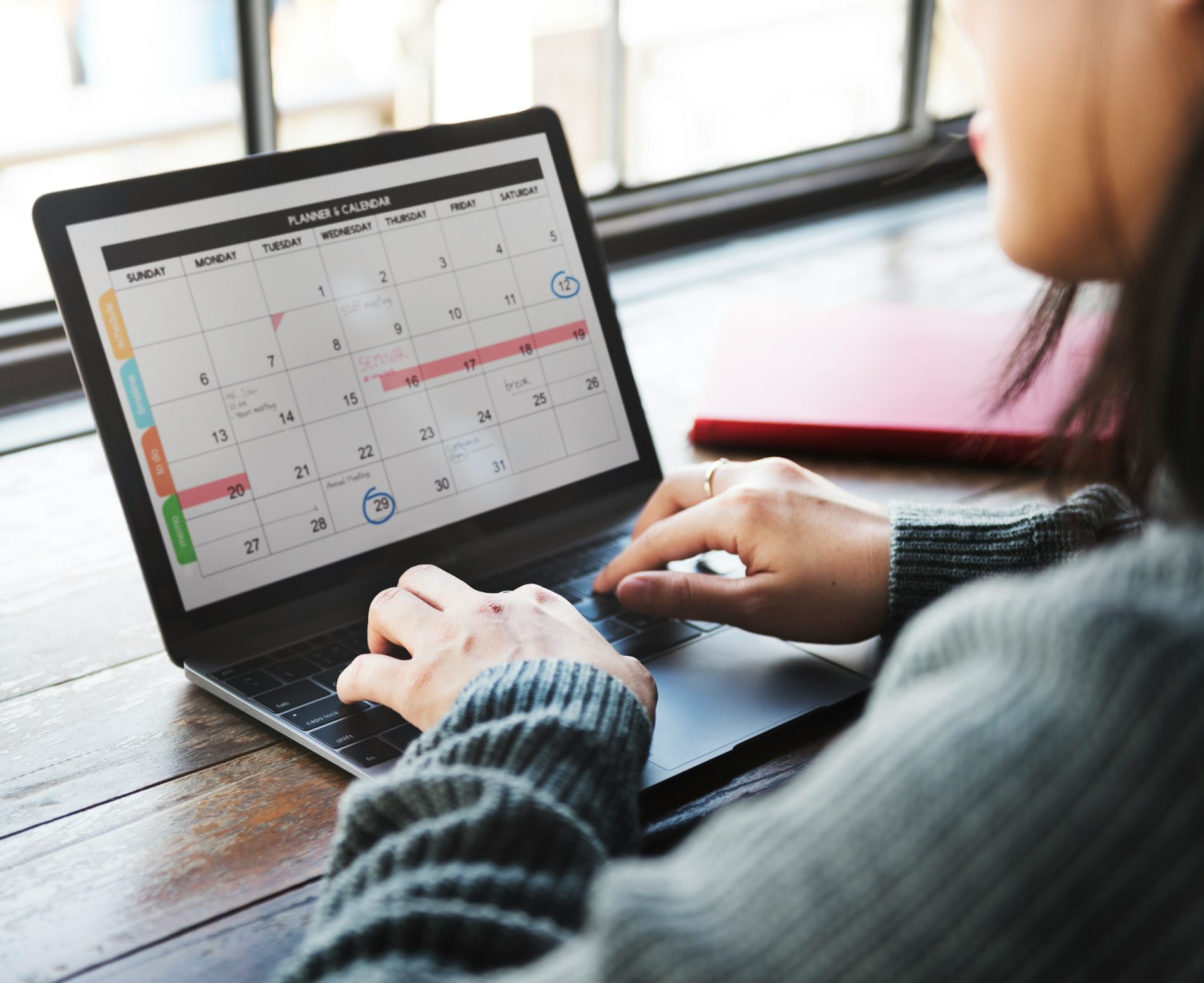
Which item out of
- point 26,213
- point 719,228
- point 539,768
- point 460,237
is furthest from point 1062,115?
point 719,228

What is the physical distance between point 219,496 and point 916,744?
55cm

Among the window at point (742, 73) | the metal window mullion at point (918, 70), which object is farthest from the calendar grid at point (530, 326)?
the window at point (742, 73)

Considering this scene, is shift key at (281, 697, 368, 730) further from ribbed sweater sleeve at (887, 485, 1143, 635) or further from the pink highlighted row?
ribbed sweater sleeve at (887, 485, 1143, 635)

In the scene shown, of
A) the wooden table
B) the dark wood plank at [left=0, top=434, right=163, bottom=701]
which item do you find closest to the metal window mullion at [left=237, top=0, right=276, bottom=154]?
the dark wood plank at [left=0, top=434, right=163, bottom=701]

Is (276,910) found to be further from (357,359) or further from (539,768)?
(357,359)

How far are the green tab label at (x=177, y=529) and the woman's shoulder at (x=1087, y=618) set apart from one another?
20.4 inches

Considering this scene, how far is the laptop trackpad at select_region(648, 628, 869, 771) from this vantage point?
0.65 metres

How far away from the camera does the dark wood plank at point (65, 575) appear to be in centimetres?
81

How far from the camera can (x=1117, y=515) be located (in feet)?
2.55

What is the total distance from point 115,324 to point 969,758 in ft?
2.04

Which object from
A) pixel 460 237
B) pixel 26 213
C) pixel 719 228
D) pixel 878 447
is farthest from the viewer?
pixel 719 228

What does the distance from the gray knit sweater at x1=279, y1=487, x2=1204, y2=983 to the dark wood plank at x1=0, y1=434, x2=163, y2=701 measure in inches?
17.4

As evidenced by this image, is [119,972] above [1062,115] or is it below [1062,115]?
below

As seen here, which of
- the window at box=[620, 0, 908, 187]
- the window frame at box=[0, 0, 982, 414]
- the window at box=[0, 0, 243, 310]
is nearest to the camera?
the window frame at box=[0, 0, 982, 414]
